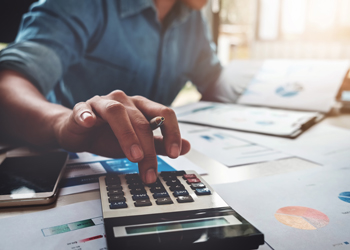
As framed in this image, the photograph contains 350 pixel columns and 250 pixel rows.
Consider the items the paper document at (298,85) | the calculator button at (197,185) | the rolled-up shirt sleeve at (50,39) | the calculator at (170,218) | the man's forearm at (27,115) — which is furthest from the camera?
the paper document at (298,85)

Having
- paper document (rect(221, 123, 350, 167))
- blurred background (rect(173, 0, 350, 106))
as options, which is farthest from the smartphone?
blurred background (rect(173, 0, 350, 106))

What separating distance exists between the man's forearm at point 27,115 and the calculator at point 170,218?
7.3 inches

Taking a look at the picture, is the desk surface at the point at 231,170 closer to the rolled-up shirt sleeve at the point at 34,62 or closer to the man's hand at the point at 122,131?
the man's hand at the point at 122,131

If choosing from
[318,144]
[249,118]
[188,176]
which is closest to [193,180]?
[188,176]

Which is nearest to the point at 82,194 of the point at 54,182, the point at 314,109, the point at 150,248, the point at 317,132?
the point at 54,182

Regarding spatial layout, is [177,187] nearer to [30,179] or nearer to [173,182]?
[173,182]

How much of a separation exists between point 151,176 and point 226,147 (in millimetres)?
244

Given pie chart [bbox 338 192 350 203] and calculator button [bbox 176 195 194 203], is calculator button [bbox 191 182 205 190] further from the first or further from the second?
pie chart [bbox 338 192 350 203]

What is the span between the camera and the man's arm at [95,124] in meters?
0.36

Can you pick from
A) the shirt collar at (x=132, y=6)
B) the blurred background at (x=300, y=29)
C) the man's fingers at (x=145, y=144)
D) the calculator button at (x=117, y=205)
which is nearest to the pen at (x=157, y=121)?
the man's fingers at (x=145, y=144)

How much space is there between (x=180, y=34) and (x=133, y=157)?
2.70 ft

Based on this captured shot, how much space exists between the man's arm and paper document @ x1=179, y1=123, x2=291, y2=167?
99 mm

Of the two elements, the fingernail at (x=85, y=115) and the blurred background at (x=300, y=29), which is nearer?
the fingernail at (x=85, y=115)

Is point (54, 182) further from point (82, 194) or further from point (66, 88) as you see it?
point (66, 88)
